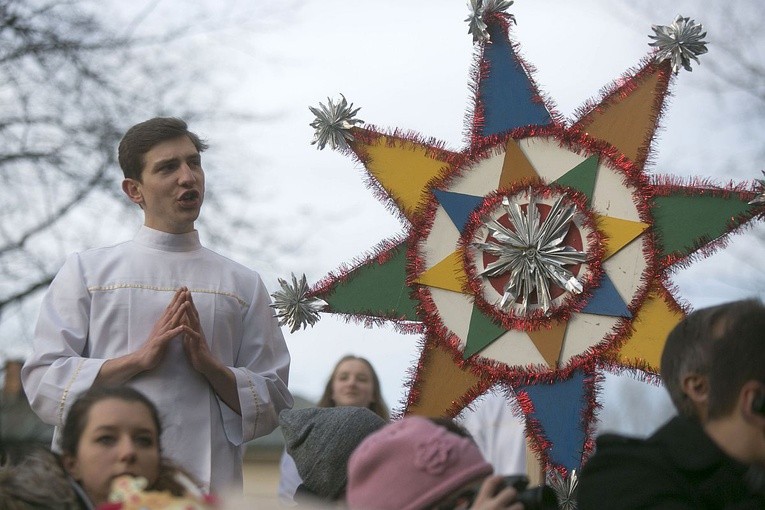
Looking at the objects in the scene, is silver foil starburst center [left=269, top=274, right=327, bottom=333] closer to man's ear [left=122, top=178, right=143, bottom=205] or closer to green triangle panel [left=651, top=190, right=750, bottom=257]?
man's ear [left=122, top=178, right=143, bottom=205]

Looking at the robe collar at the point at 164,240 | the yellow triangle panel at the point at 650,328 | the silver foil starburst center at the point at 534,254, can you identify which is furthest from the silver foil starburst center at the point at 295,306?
the yellow triangle panel at the point at 650,328

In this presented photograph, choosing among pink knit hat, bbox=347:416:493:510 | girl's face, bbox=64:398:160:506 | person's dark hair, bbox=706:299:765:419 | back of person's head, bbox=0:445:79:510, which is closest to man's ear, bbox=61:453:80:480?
girl's face, bbox=64:398:160:506

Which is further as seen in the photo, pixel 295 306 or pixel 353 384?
pixel 353 384

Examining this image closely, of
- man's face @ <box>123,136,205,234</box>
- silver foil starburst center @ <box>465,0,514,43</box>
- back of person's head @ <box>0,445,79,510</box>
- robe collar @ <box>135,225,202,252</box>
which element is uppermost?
silver foil starburst center @ <box>465,0,514,43</box>

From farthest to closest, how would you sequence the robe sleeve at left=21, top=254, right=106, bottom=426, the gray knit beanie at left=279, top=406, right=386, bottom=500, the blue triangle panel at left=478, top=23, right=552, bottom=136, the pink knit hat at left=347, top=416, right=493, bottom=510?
the blue triangle panel at left=478, top=23, right=552, bottom=136, the robe sleeve at left=21, top=254, right=106, bottom=426, the gray knit beanie at left=279, top=406, right=386, bottom=500, the pink knit hat at left=347, top=416, right=493, bottom=510

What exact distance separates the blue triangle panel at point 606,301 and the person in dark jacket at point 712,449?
Answer: 1.29 meters

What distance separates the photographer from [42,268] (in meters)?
9.78

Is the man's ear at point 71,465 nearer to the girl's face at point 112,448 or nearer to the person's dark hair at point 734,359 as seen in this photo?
the girl's face at point 112,448

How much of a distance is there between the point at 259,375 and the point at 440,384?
0.59 metres

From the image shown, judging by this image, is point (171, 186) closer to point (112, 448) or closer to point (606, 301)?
point (112, 448)

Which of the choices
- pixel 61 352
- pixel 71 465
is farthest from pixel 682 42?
pixel 71 465

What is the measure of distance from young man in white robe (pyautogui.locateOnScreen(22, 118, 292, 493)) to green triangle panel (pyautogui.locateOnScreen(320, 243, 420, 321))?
247 mm

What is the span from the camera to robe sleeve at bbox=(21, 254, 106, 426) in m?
3.60

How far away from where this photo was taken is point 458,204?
13.5 feet
